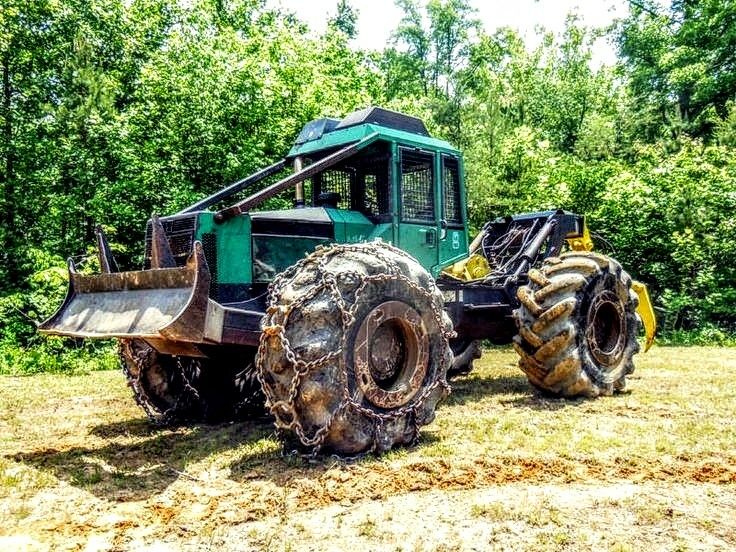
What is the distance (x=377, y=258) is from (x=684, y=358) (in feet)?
27.4

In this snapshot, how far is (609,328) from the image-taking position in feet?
24.4

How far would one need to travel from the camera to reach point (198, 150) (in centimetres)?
1517

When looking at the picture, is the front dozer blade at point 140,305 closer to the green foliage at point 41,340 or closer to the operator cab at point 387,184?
the operator cab at point 387,184

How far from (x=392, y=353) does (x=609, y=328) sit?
3.47 metres

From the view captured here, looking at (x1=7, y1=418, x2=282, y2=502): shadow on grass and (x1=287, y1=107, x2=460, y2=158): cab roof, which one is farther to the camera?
(x1=287, y1=107, x2=460, y2=158): cab roof

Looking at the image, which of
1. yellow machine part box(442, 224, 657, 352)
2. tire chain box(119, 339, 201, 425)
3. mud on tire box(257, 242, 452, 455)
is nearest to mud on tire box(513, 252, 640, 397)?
yellow machine part box(442, 224, 657, 352)

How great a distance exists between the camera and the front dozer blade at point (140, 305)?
4.34 meters

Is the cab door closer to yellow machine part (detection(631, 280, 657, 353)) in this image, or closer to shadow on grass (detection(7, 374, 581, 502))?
shadow on grass (detection(7, 374, 581, 502))

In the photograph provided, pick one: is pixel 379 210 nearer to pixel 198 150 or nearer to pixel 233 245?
pixel 233 245

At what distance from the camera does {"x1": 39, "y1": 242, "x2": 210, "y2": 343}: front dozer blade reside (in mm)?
4344

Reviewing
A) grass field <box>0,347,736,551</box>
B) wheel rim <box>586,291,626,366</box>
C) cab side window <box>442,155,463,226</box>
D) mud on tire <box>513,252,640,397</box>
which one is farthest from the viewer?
wheel rim <box>586,291,626,366</box>

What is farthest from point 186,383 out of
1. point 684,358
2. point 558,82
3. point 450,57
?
point 450,57

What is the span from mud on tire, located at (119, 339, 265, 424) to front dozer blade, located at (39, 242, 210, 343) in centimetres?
84

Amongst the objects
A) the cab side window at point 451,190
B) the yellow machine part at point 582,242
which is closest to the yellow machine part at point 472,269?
the yellow machine part at point 582,242
